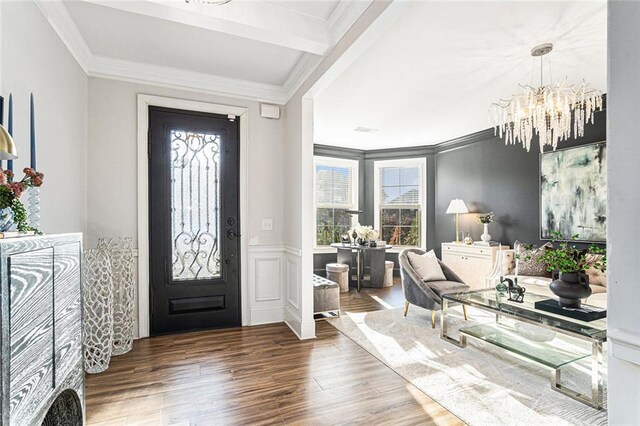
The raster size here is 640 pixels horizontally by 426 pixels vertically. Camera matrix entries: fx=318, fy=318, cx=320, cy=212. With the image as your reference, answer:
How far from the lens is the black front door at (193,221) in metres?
3.29

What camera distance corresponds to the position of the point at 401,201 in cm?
670

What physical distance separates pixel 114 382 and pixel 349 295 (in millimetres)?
3421

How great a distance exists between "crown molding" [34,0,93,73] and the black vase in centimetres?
415

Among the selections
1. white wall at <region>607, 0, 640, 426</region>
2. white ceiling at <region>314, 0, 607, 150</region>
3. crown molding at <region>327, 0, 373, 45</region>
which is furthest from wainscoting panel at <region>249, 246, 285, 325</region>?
white wall at <region>607, 0, 640, 426</region>

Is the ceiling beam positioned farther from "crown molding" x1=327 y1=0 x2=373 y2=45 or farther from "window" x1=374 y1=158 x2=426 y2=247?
"window" x1=374 y1=158 x2=426 y2=247

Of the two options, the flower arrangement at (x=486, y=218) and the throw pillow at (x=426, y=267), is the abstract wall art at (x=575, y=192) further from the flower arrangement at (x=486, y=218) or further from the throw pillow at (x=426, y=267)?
the throw pillow at (x=426, y=267)

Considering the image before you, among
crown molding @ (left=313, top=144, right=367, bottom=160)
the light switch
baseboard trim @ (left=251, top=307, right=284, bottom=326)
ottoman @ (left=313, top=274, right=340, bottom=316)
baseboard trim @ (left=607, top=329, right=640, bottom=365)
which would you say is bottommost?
baseboard trim @ (left=251, top=307, right=284, bottom=326)

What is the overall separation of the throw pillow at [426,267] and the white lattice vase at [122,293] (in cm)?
297

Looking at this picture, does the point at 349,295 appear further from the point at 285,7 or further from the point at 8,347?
the point at 8,347

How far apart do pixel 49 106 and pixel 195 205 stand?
1.47 meters

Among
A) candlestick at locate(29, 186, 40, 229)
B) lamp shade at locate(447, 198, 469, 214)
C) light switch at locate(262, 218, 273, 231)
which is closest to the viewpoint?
candlestick at locate(29, 186, 40, 229)

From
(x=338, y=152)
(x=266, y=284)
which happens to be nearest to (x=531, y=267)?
(x=266, y=284)

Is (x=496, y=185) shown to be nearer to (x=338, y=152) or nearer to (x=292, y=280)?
(x=338, y=152)

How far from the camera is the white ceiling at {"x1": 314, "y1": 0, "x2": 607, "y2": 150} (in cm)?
229
